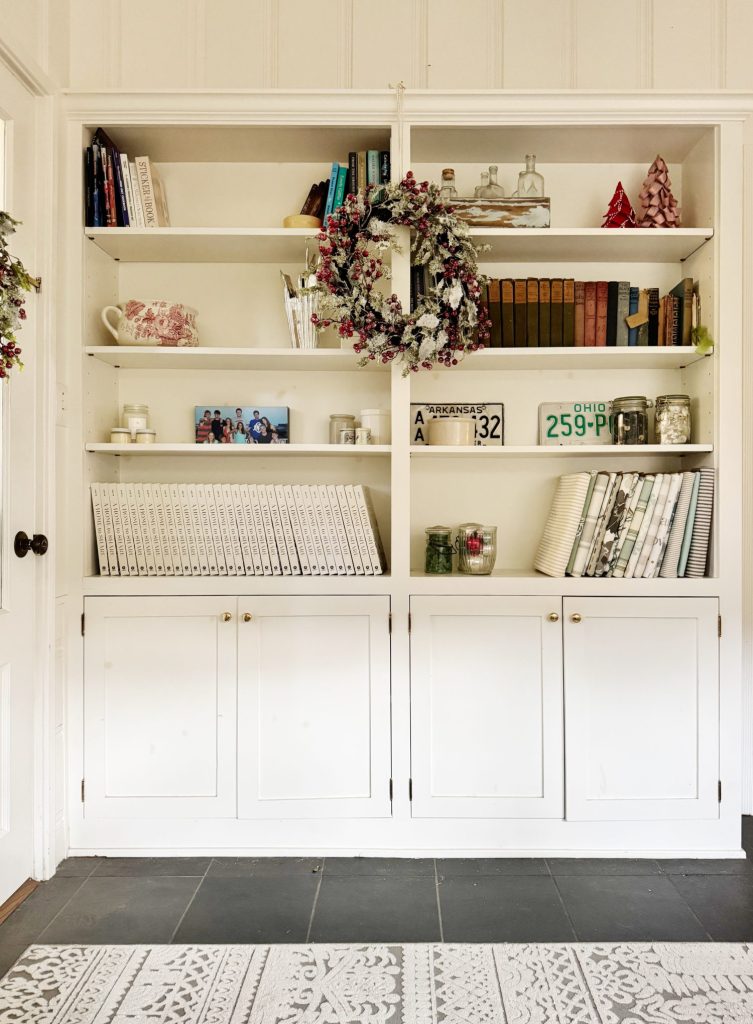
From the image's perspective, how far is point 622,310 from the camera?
2324mm

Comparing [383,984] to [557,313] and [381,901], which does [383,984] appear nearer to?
[381,901]

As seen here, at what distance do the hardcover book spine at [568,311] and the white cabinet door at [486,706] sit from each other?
825 millimetres

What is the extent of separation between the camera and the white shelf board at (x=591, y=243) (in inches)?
85.9

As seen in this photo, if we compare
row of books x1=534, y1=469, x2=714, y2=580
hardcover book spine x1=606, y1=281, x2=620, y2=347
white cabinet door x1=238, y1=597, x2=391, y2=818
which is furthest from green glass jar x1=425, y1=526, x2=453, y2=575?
hardcover book spine x1=606, y1=281, x2=620, y2=347

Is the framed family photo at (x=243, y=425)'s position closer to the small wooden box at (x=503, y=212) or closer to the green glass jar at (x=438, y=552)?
the green glass jar at (x=438, y=552)

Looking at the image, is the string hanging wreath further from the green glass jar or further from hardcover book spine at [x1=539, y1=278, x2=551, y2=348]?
the green glass jar

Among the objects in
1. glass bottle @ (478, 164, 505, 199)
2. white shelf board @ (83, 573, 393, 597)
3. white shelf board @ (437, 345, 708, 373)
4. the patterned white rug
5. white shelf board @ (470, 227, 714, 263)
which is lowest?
the patterned white rug

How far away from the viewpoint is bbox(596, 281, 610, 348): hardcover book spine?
2295 mm

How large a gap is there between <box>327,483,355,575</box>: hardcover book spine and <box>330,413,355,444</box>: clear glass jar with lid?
20cm

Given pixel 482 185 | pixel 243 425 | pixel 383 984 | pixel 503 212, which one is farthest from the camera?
pixel 243 425

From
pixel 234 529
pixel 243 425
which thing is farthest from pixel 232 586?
pixel 243 425

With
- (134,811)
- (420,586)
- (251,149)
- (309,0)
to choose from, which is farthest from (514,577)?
(309,0)

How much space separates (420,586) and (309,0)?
1.83 meters

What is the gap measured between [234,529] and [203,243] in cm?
91
